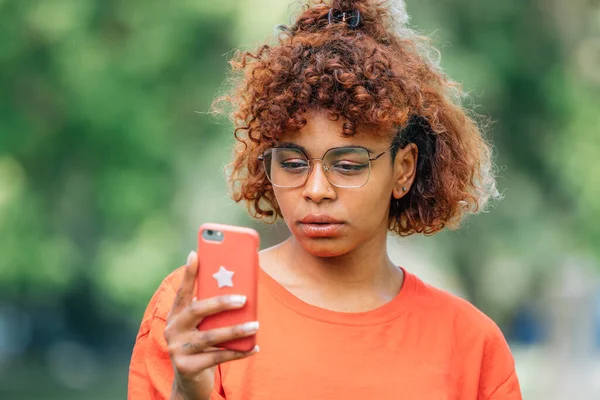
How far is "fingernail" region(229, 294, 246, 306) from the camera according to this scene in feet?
7.61

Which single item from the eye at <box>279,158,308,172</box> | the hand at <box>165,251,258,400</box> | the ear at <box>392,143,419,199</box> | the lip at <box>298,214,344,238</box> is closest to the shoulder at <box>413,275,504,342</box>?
the ear at <box>392,143,419,199</box>

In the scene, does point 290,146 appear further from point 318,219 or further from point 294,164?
point 318,219

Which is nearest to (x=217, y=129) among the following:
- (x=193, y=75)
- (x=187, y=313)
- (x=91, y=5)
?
(x=193, y=75)

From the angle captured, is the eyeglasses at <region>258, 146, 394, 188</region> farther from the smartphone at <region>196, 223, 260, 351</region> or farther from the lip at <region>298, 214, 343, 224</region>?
the smartphone at <region>196, 223, 260, 351</region>

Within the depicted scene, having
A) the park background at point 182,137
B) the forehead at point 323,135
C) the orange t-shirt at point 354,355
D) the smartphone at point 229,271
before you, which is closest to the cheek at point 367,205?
the forehead at point 323,135

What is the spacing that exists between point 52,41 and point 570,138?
4806 mm

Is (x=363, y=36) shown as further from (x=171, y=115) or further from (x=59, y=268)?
(x=59, y=268)

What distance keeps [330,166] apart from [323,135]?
0.08 m

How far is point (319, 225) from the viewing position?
9.21 feet

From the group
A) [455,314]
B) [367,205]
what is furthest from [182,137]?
[367,205]

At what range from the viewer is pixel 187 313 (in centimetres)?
234

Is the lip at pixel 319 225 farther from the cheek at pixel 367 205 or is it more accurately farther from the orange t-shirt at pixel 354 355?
the orange t-shirt at pixel 354 355

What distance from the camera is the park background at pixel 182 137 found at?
984cm

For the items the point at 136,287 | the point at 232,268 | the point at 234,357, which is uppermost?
the point at 232,268
